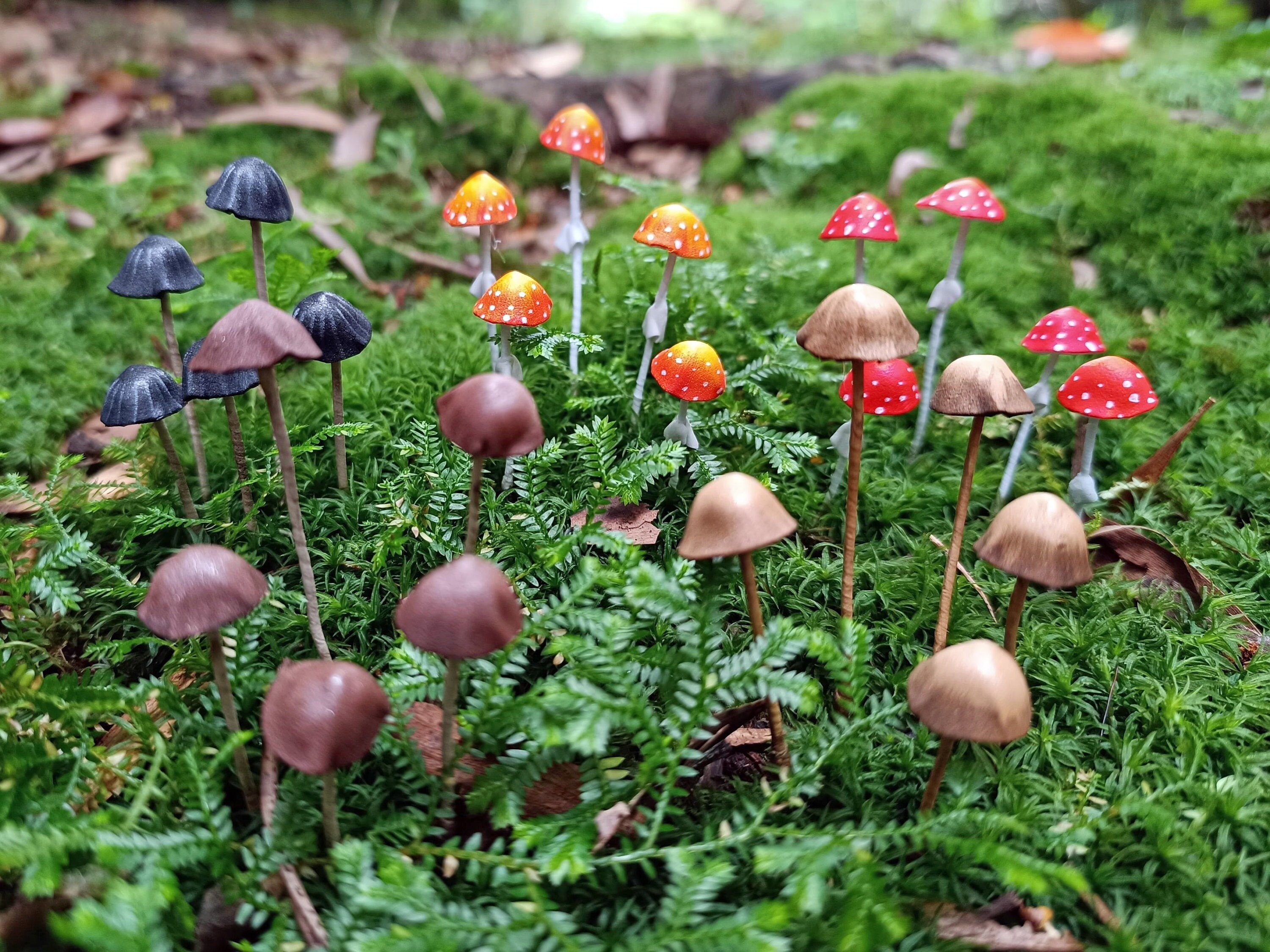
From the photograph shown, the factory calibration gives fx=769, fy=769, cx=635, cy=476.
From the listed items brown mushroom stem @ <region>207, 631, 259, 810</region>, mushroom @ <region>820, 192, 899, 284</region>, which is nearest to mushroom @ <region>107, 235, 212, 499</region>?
brown mushroom stem @ <region>207, 631, 259, 810</region>

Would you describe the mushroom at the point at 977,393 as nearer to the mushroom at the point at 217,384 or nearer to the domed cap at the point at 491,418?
the domed cap at the point at 491,418

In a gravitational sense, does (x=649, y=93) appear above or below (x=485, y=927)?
above

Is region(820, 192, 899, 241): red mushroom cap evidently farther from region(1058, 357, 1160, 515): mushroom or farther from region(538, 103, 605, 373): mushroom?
region(538, 103, 605, 373): mushroom

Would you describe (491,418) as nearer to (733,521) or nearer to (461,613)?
(461,613)

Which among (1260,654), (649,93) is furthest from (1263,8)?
(1260,654)

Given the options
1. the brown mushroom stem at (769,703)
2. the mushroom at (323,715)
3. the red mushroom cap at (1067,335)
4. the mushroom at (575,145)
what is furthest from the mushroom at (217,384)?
the red mushroom cap at (1067,335)

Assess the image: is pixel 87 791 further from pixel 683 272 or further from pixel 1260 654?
pixel 1260 654
